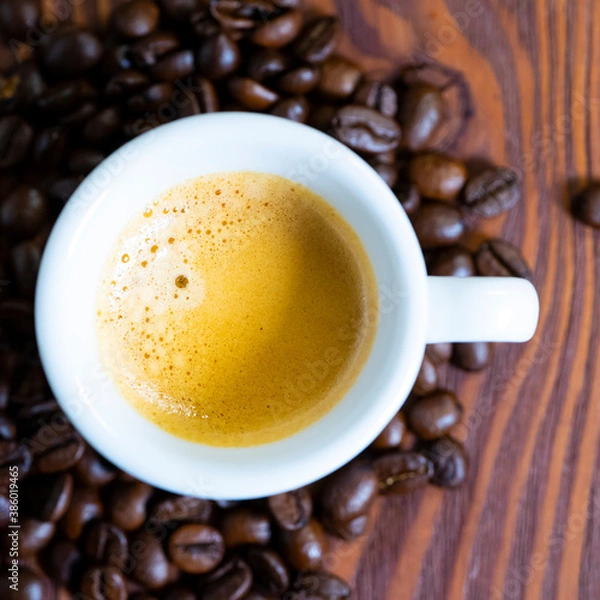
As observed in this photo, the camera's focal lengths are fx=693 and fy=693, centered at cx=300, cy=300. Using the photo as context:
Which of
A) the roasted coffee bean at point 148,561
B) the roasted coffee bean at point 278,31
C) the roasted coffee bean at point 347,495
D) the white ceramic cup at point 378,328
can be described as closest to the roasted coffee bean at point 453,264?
the white ceramic cup at point 378,328

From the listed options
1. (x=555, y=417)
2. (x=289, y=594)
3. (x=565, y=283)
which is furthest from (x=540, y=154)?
(x=289, y=594)

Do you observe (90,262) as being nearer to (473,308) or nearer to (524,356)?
(473,308)

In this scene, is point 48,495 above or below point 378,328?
below

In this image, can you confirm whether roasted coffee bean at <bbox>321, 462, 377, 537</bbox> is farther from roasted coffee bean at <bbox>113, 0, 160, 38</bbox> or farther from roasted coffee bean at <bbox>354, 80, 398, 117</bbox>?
roasted coffee bean at <bbox>113, 0, 160, 38</bbox>

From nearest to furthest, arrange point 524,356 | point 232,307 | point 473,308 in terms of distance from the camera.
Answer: point 473,308
point 232,307
point 524,356

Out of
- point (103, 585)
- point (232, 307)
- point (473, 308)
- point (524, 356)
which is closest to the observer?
point (473, 308)

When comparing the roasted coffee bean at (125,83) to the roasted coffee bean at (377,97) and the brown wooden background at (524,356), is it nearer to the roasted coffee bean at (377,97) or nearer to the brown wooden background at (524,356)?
the brown wooden background at (524,356)

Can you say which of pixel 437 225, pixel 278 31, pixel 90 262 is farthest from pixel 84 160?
pixel 437 225

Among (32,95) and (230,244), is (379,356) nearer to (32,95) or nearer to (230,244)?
(230,244)
